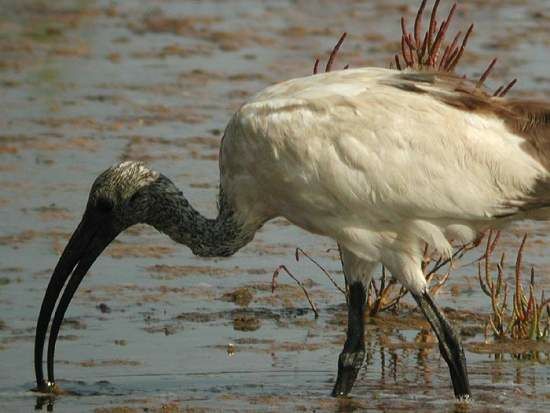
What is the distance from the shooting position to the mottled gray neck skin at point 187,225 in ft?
28.4

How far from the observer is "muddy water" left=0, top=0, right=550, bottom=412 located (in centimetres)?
867

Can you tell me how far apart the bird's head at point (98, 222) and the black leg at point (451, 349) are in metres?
1.46

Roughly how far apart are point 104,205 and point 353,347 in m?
1.40

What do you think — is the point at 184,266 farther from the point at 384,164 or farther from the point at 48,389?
the point at 384,164

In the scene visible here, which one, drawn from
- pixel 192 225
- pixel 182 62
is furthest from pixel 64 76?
pixel 192 225

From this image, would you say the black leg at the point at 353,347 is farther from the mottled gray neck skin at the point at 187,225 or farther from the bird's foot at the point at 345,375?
the mottled gray neck skin at the point at 187,225

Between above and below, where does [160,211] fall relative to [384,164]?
below

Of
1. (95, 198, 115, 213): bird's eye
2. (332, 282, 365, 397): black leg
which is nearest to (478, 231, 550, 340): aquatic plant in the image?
(332, 282, 365, 397): black leg

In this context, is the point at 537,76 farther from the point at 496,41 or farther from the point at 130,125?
the point at 130,125

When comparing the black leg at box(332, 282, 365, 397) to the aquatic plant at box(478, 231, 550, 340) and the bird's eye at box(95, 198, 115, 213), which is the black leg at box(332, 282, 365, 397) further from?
the bird's eye at box(95, 198, 115, 213)

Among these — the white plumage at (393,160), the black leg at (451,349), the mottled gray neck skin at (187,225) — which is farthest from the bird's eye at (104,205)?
the black leg at (451,349)

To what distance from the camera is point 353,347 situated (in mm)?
8633

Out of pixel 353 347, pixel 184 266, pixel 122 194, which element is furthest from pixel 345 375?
pixel 184 266

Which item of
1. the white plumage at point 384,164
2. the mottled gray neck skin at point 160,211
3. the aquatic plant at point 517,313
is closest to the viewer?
the white plumage at point 384,164
